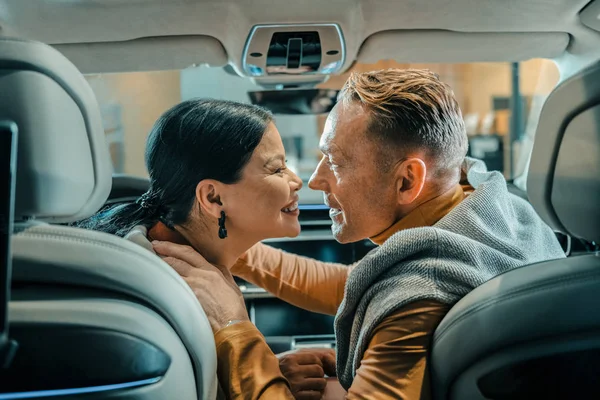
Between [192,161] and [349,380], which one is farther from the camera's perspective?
[192,161]

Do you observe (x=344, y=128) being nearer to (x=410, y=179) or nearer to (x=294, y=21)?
(x=410, y=179)

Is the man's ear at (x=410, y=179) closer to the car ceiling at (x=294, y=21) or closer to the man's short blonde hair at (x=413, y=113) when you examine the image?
the man's short blonde hair at (x=413, y=113)

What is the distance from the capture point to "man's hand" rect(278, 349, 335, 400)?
1733 millimetres

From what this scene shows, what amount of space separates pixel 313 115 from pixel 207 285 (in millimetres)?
1126

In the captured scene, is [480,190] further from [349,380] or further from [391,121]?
[349,380]

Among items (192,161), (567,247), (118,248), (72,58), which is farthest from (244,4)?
(567,247)

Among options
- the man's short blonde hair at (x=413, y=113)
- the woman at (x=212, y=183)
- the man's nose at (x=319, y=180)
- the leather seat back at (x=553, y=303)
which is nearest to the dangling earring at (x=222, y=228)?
the woman at (x=212, y=183)

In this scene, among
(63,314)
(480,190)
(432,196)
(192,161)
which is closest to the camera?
(63,314)

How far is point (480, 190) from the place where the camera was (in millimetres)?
1543

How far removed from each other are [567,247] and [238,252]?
1539 millimetres

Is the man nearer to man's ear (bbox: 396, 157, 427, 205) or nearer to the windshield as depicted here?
man's ear (bbox: 396, 157, 427, 205)

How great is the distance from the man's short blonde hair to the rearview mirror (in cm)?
74

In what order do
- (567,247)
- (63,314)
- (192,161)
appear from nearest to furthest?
(63,314) < (192,161) < (567,247)

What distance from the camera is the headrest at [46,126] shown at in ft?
3.52
